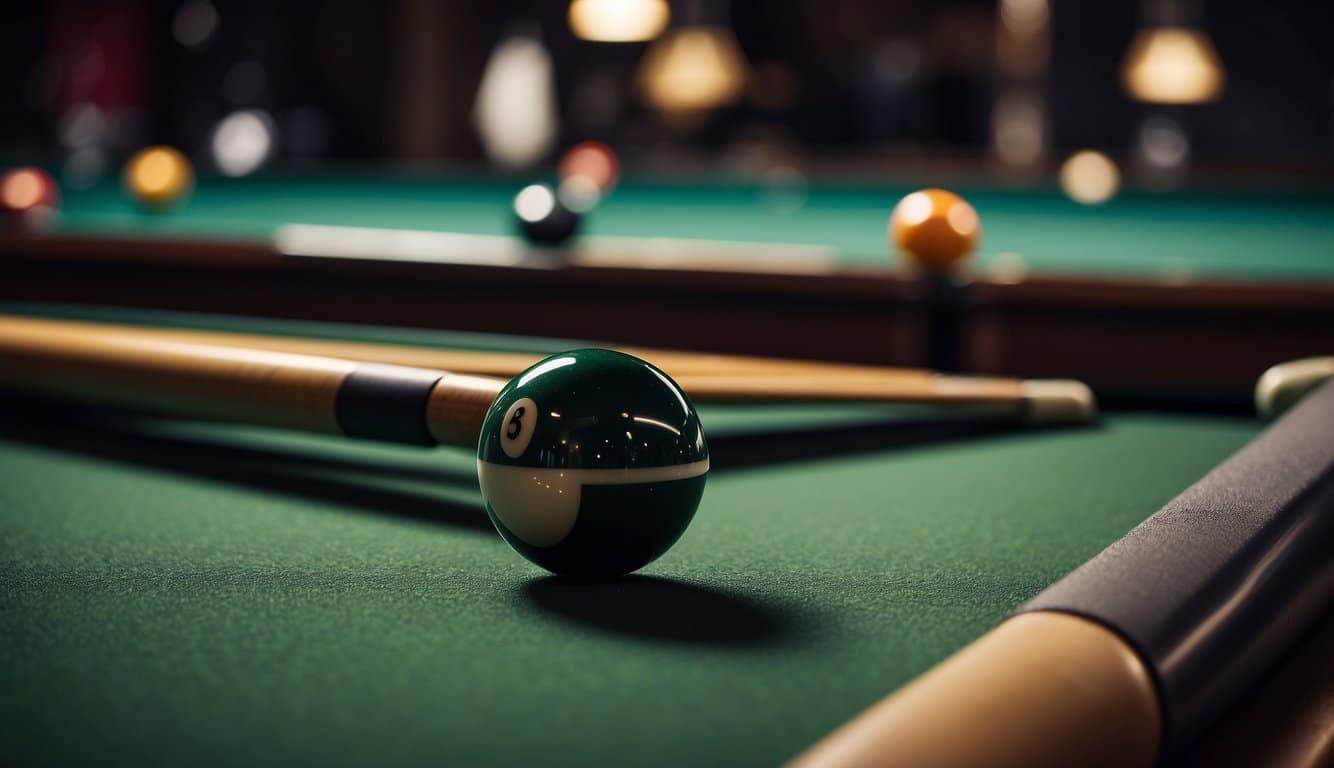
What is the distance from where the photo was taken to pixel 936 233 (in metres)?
2.82

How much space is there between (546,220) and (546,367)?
2317mm

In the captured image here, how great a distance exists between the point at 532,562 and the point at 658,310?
6.62 ft

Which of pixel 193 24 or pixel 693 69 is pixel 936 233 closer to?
pixel 693 69

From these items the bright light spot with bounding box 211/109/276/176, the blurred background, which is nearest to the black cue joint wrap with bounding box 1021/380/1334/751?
the blurred background

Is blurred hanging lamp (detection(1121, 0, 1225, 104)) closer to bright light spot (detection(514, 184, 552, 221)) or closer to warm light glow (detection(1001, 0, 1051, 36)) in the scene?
warm light glow (detection(1001, 0, 1051, 36))

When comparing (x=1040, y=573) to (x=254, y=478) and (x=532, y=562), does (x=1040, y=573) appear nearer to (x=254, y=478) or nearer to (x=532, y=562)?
(x=532, y=562)

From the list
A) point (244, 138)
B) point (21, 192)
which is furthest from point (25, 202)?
point (244, 138)

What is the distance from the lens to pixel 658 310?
3.19m

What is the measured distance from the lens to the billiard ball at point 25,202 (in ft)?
13.4

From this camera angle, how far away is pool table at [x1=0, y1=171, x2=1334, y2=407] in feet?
9.05

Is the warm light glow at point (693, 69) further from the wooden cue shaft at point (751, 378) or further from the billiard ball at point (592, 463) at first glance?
the billiard ball at point (592, 463)

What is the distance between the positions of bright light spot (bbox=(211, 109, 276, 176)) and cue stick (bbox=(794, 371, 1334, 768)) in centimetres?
1186

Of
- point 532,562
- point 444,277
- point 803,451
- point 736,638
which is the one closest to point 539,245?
point 444,277

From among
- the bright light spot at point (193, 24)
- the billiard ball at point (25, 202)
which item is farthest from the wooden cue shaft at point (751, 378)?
the bright light spot at point (193, 24)
